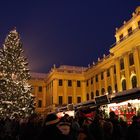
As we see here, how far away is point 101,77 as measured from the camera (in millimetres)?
40906

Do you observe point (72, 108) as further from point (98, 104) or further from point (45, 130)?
point (45, 130)

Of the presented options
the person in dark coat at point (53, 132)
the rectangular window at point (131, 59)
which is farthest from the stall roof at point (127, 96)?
the rectangular window at point (131, 59)

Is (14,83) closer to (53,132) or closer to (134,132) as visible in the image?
(134,132)

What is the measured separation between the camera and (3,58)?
23.0 meters

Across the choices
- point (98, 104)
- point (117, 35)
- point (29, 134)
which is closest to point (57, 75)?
point (117, 35)

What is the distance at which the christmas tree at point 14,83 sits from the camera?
21156 millimetres

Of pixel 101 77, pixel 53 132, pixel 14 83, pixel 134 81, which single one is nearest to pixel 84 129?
pixel 53 132

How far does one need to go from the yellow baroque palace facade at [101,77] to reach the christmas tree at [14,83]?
501 inches

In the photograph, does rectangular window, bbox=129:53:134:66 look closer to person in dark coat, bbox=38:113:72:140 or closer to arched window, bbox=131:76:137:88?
arched window, bbox=131:76:137:88

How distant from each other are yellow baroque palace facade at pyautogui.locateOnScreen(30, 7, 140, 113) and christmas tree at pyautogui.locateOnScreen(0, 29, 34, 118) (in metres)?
12.7

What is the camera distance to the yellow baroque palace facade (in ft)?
95.2

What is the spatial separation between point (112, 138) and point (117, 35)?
29303mm

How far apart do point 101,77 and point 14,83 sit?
21876 millimetres

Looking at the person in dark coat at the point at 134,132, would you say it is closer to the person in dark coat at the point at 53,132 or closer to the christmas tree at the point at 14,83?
the person in dark coat at the point at 53,132
